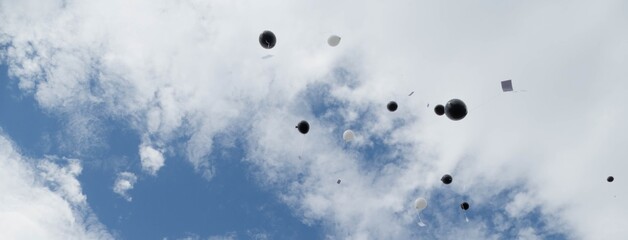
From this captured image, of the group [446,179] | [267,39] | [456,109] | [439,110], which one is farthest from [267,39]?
[446,179]

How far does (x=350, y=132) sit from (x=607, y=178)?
11893 mm

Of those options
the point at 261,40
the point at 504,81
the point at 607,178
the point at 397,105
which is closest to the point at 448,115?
the point at 397,105

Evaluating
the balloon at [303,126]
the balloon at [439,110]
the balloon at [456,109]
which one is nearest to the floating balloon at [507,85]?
the balloon at [439,110]

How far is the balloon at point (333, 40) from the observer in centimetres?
1731

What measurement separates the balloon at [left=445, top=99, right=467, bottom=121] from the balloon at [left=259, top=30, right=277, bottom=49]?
7.32 m

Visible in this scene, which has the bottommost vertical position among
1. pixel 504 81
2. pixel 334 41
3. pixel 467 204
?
pixel 467 204

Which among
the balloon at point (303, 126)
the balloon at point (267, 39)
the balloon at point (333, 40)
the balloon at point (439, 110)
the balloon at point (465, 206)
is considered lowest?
the balloon at point (465, 206)

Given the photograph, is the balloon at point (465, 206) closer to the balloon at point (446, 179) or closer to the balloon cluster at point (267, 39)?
the balloon at point (446, 179)

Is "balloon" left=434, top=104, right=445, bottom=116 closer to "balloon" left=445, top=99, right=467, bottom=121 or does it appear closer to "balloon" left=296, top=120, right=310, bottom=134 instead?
"balloon" left=445, top=99, right=467, bottom=121

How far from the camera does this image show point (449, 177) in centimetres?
1794

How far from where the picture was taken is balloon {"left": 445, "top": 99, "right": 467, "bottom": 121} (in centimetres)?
1423

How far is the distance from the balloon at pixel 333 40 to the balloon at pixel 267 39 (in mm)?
2653

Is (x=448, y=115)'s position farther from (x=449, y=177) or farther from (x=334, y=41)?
(x=334, y=41)

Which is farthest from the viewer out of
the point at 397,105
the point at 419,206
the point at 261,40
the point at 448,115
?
the point at 419,206
